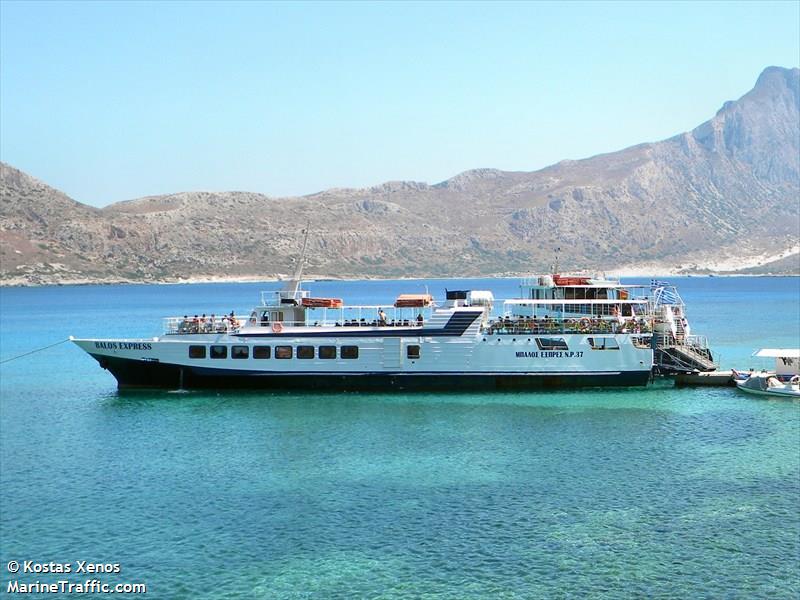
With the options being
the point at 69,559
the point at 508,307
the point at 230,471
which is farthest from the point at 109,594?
the point at 508,307

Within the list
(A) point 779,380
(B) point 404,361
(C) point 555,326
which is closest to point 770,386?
(A) point 779,380

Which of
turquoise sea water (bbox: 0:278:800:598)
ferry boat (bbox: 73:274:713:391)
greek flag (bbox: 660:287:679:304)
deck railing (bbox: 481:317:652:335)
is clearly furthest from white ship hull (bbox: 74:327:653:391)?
greek flag (bbox: 660:287:679:304)

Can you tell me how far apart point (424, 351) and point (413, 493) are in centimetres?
2280

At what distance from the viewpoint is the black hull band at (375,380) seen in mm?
57125

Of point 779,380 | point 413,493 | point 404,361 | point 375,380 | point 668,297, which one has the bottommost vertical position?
point 413,493

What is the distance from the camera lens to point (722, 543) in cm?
2927

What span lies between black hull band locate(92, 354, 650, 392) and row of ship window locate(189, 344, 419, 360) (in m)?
1.03

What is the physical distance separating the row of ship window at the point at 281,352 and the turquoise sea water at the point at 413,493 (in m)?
2.72

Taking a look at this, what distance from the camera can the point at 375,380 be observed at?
5741 cm

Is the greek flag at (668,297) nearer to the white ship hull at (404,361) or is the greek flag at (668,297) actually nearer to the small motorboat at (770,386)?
the white ship hull at (404,361)

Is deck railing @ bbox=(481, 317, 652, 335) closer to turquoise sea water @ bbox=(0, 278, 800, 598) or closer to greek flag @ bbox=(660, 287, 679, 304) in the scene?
turquoise sea water @ bbox=(0, 278, 800, 598)

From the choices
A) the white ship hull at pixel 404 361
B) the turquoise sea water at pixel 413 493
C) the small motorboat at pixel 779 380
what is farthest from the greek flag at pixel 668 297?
the turquoise sea water at pixel 413 493

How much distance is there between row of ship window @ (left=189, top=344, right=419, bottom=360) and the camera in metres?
57.4

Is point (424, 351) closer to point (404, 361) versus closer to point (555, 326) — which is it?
point (404, 361)
